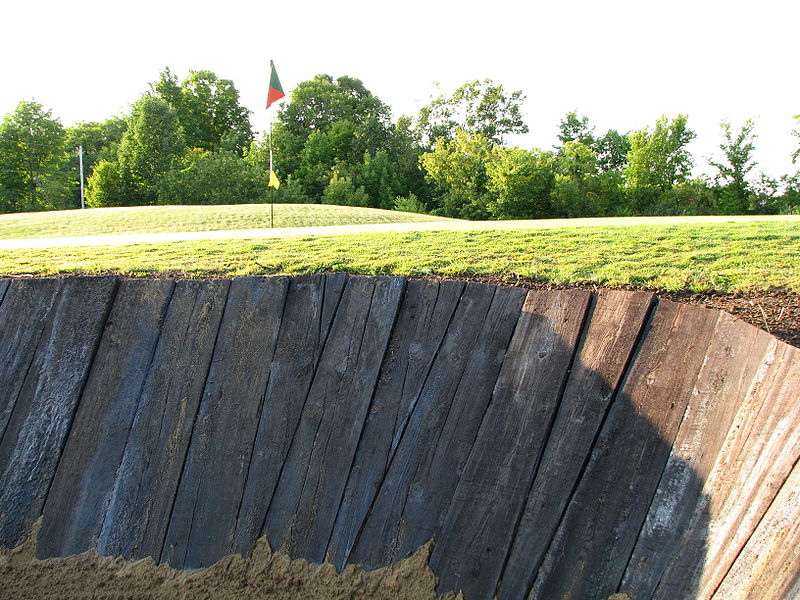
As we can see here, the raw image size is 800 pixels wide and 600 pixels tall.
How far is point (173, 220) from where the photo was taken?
67.4 ft

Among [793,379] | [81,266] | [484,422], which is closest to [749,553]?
[793,379]

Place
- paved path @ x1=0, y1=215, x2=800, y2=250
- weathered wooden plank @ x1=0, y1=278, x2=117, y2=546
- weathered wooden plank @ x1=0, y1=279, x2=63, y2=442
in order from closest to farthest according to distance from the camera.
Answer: weathered wooden plank @ x1=0, y1=278, x2=117, y2=546 → weathered wooden plank @ x1=0, y1=279, x2=63, y2=442 → paved path @ x1=0, y1=215, x2=800, y2=250

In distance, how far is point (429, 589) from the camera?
327 cm

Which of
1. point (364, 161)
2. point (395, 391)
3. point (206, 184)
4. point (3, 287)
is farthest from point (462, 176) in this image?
point (395, 391)

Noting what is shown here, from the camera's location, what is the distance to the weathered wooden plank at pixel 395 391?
A: 353cm

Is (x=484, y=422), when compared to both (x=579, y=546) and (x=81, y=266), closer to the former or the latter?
(x=579, y=546)

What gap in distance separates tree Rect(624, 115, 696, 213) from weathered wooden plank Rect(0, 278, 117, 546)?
127 feet

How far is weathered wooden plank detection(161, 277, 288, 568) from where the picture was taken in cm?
366

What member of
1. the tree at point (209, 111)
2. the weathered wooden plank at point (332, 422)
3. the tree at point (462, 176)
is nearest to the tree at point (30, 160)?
the tree at point (209, 111)

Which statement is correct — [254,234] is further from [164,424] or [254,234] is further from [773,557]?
[773,557]

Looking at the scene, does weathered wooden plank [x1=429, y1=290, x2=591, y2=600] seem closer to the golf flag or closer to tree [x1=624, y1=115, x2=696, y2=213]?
the golf flag

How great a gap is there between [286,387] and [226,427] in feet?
1.31

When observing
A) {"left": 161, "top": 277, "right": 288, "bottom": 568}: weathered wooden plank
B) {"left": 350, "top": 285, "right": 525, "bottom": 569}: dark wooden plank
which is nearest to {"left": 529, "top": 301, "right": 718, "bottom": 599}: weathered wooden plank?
{"left": 350, "top": 285, "right": 525, "bottom": 569}: dark wooden plank

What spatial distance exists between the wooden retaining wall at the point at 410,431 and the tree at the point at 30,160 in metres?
48.6
